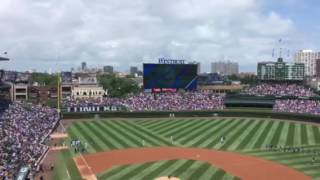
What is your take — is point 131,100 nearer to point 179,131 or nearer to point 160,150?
point 179,131

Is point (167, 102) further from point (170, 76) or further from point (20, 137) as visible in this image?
point (20, 137)

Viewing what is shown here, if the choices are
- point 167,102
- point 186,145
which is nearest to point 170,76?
point 167,102

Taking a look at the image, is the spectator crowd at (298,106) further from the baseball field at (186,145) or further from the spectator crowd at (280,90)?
the baseball field at (186,145)

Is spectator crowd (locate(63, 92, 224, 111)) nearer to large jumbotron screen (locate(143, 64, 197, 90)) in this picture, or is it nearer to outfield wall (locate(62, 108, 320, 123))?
outfield wall (locate(62, 108, 320, 123))

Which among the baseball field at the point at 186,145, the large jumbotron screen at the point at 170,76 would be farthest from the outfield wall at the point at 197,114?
the large jumbotron screen at the point at 170,76

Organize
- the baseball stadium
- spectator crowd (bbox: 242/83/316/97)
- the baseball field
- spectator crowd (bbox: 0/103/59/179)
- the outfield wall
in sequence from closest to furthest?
spectator crowd (bbox: 0/103/59/179)
the baseball stadium
the baseball field
the outfield wall
spectator crowd (bbox: 242/83/316/97)

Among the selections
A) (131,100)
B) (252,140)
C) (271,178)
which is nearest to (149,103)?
(131,100)

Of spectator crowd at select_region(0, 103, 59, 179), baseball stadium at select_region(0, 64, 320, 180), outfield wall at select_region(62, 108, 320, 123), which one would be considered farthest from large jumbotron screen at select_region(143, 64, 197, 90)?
spectator crowd at select_region(0, 103, 59, 179)
